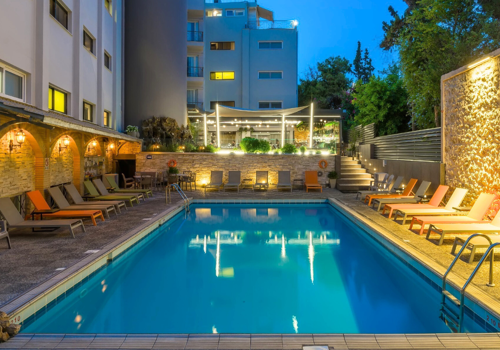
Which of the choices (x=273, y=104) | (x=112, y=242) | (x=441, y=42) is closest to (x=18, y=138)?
(x=112, y=242)

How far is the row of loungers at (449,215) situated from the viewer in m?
6.38

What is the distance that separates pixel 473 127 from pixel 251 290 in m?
7.07

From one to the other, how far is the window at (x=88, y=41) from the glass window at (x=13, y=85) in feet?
15.9

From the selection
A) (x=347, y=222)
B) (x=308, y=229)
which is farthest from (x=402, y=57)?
(x=308, y=229)

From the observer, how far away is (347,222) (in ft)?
34.9

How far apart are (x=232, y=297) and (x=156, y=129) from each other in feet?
52.6

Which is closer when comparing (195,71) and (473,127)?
(473,127)

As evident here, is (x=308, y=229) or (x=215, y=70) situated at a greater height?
(x=215, y=70)

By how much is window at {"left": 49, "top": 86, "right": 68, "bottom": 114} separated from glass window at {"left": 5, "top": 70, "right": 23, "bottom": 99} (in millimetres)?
1501

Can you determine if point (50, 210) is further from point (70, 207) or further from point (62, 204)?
point (70, 207)

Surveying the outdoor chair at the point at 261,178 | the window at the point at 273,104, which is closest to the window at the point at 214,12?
the window at the point at 273,104

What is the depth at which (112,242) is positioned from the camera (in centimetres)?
695

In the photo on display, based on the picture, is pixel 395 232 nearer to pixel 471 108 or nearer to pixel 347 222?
pixel 347 222

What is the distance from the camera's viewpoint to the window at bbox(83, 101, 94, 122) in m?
13.5
